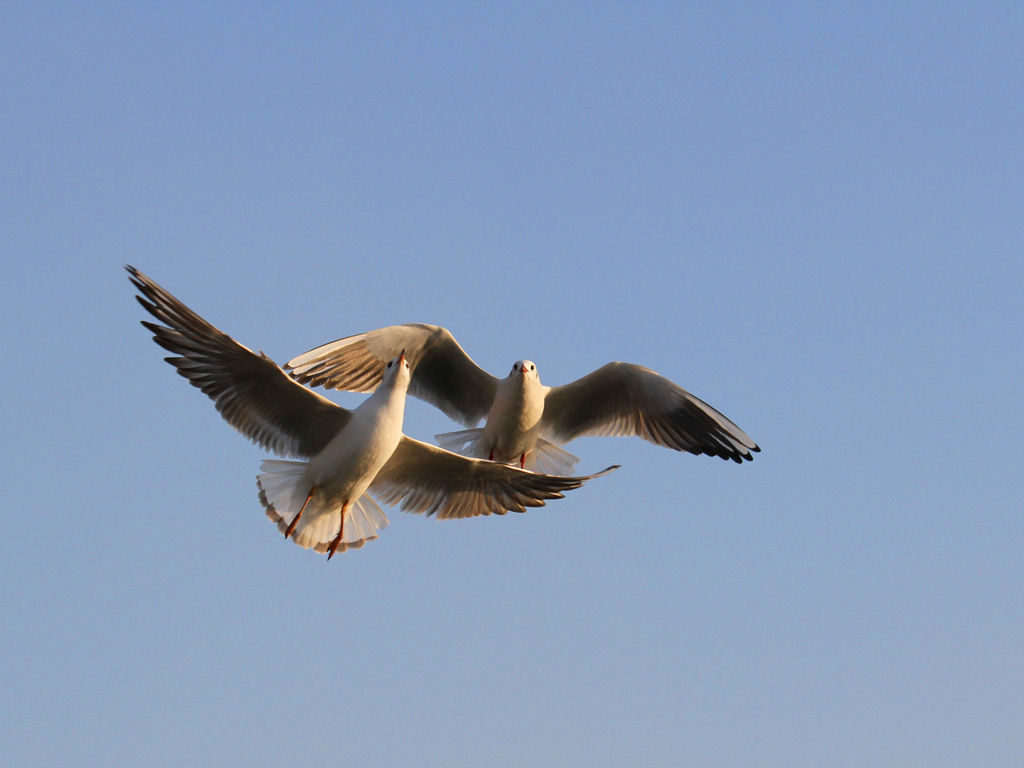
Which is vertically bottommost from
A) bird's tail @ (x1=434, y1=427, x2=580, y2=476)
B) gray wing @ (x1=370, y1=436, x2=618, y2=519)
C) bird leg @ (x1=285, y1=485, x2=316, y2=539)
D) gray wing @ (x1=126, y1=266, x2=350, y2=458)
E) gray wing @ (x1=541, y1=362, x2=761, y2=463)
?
bird leg @ (x1=285, y1=485, x2=316, y2=539)

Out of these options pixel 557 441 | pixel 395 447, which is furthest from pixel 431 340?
pixel 395 447

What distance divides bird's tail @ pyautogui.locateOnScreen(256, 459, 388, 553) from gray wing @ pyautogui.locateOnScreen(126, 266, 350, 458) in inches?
9.4

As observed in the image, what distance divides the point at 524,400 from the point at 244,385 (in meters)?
3.46

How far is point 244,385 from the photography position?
974cm

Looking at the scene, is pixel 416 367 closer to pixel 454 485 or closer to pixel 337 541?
pixel 454 485

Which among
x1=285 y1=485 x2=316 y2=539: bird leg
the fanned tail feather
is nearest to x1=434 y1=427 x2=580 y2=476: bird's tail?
the fanned tail feather

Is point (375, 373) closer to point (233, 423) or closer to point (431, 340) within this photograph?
point (431, 340)

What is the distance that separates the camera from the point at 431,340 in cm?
1282

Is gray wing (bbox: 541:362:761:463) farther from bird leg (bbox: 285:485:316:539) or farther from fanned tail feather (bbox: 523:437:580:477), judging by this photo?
bird leg (bbox: 285:485:316:539)

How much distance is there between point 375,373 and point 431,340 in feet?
2.44

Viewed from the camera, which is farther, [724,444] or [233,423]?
[724,444]

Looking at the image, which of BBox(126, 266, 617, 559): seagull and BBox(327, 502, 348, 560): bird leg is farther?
BBox(327, 502, 348, 560): bird leg

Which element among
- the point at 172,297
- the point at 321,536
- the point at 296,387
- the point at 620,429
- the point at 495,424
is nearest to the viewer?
the point at 172,297

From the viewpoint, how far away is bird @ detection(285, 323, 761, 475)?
12492 mm
